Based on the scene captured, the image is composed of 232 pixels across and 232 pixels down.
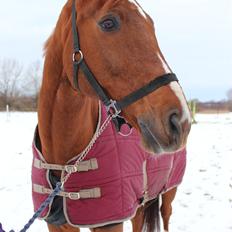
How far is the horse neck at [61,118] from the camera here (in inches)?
79.0

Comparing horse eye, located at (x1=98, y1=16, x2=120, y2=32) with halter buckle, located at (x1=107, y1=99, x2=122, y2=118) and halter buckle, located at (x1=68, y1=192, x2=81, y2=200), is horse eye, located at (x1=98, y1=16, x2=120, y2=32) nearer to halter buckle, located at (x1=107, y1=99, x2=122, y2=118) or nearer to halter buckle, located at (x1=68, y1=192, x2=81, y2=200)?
halter buckle, located at (x1=107, y1=99, x2=122, y2=118)

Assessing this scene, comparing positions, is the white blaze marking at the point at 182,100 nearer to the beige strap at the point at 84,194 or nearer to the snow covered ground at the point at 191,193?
the beige strap at the point at 84,194

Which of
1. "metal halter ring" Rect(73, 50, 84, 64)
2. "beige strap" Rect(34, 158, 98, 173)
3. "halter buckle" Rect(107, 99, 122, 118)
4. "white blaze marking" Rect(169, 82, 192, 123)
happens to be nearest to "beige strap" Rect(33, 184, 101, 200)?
"beige strap" Rect(34, 158, 98, 173)

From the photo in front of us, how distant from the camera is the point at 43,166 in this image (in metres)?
2.17

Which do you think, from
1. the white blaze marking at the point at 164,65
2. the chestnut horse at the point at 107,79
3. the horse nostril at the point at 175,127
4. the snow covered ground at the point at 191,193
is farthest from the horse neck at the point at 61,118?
the snow covered ground at the point at 191,193

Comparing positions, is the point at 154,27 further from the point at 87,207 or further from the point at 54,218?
the point at 54,218

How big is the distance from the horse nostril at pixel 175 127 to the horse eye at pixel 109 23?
477mm

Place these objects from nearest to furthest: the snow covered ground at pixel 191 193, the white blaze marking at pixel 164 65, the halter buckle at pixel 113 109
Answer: the white blaze marking at pixel 164 65
the halter buckle at pixel 113 109
the snow covered ground at pixel 191 193

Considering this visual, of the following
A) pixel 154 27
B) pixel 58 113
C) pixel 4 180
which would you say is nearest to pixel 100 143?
pixel 58 113

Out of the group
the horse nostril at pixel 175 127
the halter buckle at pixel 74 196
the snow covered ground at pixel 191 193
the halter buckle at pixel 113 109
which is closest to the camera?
the horse nostril at pixel 175 127

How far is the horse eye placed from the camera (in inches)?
62.6

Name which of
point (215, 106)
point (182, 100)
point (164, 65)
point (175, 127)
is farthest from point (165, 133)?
point (215, 106)

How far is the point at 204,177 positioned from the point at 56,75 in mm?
4563

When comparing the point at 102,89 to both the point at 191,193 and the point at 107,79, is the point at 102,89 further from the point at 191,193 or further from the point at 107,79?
the point at 191,193
